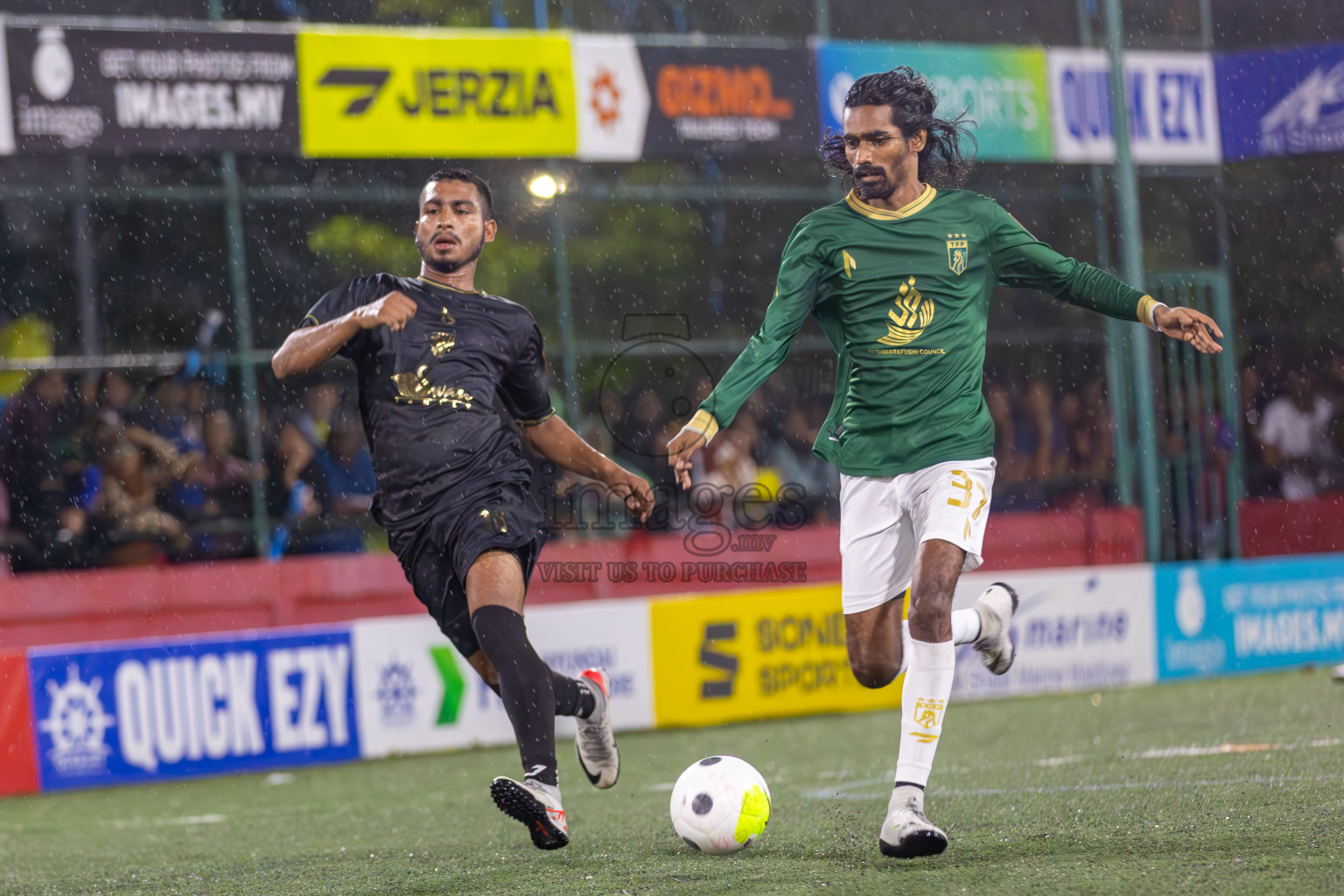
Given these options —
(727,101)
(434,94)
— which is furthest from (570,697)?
(727,101)

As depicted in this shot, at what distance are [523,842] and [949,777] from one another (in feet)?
7.29

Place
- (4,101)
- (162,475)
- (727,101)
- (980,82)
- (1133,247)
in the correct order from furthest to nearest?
(980,82) < (1133,247) < (727,101) < (4,101) < (162,475)

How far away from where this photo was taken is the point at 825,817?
6133 mm

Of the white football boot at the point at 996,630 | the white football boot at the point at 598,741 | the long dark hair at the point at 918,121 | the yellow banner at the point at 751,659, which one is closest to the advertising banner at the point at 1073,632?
the yellow banner at the point at 751,659

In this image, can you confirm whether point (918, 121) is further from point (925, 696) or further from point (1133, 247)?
point (1133, 247)

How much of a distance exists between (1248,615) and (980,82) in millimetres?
4799

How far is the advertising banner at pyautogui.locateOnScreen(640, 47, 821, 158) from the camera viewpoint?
12570mm

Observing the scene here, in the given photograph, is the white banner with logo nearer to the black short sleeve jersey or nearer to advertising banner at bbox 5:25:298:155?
advertising banner at bbox 5:25:298:155

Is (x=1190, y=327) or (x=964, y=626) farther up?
(x=1190, y=327)

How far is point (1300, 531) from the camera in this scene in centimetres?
1309

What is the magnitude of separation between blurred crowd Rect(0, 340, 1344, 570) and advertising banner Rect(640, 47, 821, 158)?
187cm

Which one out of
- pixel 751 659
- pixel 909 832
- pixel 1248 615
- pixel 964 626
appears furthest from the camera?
pixel 1248 615

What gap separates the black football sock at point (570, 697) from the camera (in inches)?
217

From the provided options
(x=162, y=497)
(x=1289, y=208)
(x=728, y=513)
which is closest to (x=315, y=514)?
(x=162, y=497)
